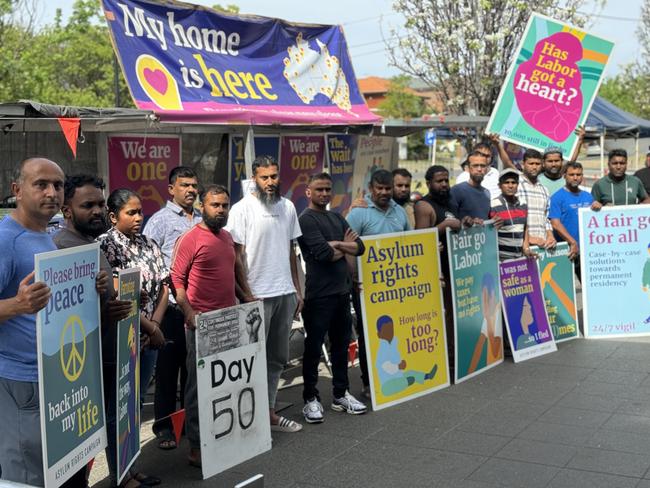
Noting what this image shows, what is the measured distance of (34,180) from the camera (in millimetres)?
4246

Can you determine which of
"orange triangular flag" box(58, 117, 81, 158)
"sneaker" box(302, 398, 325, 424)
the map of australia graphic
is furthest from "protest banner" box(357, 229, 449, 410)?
the map of australia graphic

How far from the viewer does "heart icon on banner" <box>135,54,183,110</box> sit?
28.9ft

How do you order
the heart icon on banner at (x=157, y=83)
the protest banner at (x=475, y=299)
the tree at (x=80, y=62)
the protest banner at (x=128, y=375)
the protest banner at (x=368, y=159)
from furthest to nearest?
the tree at (x=80, y=62) < the protest banner at (x=368, y=159) < the heart icon on banner at (x=157, y=83) < the protest banner at (x=475, y=299) < the protest banner at (x=128, y=375)

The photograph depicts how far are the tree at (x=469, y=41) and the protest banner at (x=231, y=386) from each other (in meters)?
11.2

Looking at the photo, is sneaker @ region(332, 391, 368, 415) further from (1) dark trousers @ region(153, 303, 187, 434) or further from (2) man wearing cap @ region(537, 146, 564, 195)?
(2) man wearing cap @ region(537, 146, 564, 195)

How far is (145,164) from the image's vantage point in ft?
30.2

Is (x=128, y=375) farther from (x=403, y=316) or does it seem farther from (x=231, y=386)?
(x=403, y=316)

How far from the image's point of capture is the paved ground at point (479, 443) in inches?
228

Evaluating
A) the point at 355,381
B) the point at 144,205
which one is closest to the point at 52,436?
the point at 355,381

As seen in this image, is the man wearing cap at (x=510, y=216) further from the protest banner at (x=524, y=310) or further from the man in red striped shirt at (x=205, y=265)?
the man in red striped shirt at (x=205, y=265)

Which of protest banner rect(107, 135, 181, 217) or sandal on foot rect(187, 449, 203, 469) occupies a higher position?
protest banner rect(107, 135, 181, 217)

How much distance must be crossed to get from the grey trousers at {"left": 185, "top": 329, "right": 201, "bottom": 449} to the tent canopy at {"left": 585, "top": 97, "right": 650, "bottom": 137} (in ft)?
49.3

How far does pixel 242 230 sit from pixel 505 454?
7.98 ft

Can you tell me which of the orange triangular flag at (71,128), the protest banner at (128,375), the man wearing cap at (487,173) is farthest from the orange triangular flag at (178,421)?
the man wearing cap at (487,173)
